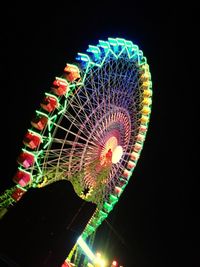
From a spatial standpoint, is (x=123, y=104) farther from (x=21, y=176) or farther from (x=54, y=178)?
(x=21, y=176)

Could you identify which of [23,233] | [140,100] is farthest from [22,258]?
[140,100]

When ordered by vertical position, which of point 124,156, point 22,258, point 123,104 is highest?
point 123,104

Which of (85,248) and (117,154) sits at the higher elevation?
(117,154)

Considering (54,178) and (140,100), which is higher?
(140,100)

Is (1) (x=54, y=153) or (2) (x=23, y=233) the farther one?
(1) (x=54, y=153)

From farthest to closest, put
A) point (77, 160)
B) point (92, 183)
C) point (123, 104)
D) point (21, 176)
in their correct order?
point (123, 104)
point (92, 183)
point (77, 160)
point (21, 176)

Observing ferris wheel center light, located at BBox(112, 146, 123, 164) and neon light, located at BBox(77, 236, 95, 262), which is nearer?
neon light, located at BBox(77, 236, 95, 262)

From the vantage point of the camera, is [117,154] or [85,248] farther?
[117,154]

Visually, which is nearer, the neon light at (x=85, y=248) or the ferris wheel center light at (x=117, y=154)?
the neon light at (x=85, y=248)
